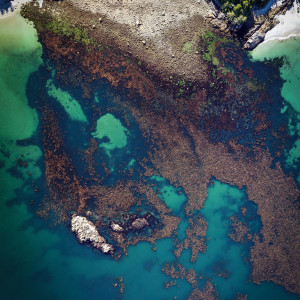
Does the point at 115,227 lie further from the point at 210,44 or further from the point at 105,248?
the point at 210,44

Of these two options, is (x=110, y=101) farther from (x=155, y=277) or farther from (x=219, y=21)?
(x=155, y=277)

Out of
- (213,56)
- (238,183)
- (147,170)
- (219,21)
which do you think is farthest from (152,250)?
(219,21)

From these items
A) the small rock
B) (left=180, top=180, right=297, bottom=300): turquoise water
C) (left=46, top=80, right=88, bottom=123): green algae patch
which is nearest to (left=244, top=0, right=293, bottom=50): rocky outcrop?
(left=180, top=180, right=297, bottom=300): turquoise water

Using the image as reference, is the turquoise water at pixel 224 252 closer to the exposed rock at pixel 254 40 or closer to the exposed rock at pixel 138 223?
the exposed rock at pixel 138 223

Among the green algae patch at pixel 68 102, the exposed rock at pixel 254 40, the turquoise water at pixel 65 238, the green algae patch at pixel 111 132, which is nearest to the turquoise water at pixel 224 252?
the turquoise water at pixel 65 238

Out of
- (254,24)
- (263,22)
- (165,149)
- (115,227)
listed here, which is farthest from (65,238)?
(263,22)

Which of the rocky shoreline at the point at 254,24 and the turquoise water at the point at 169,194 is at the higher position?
the rocky shoreline at the point at 254,24
